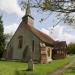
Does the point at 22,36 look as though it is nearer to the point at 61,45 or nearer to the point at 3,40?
the point at 3,40

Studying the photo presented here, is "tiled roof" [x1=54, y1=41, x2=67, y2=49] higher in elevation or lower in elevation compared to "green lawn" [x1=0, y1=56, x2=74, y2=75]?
higher

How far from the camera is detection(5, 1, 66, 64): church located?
44406 millimetres

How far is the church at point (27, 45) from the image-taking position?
4441cm

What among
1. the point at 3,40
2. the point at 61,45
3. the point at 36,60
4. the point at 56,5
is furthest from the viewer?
the point at 61,45

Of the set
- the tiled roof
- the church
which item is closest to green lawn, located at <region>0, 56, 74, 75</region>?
the church

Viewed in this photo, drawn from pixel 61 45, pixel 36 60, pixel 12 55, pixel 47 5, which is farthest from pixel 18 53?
pixel 47 5

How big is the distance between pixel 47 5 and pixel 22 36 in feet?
122

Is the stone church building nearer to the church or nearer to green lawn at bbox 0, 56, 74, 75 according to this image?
the church

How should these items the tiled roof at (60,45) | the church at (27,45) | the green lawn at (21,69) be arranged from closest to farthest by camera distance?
the green lawn at (21,69) → the church at (27,45) → the tiled roof at (60,45)

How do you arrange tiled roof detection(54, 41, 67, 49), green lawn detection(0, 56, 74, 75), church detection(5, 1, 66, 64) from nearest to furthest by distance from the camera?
green lawn detection(0, 56, 74, 75), church detection(5, 1, 66, 64), tiled roof detection(54, 41, 67, 49)

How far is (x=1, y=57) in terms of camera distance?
54.1 metres

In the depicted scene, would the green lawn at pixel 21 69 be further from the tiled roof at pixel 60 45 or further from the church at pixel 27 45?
the tiled roof at pixel 60 45

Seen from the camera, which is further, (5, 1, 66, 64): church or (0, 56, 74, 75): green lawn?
(5, 1, 66, 64): church

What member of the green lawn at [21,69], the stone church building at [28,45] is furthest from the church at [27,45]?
the green lawn at [21,69]
